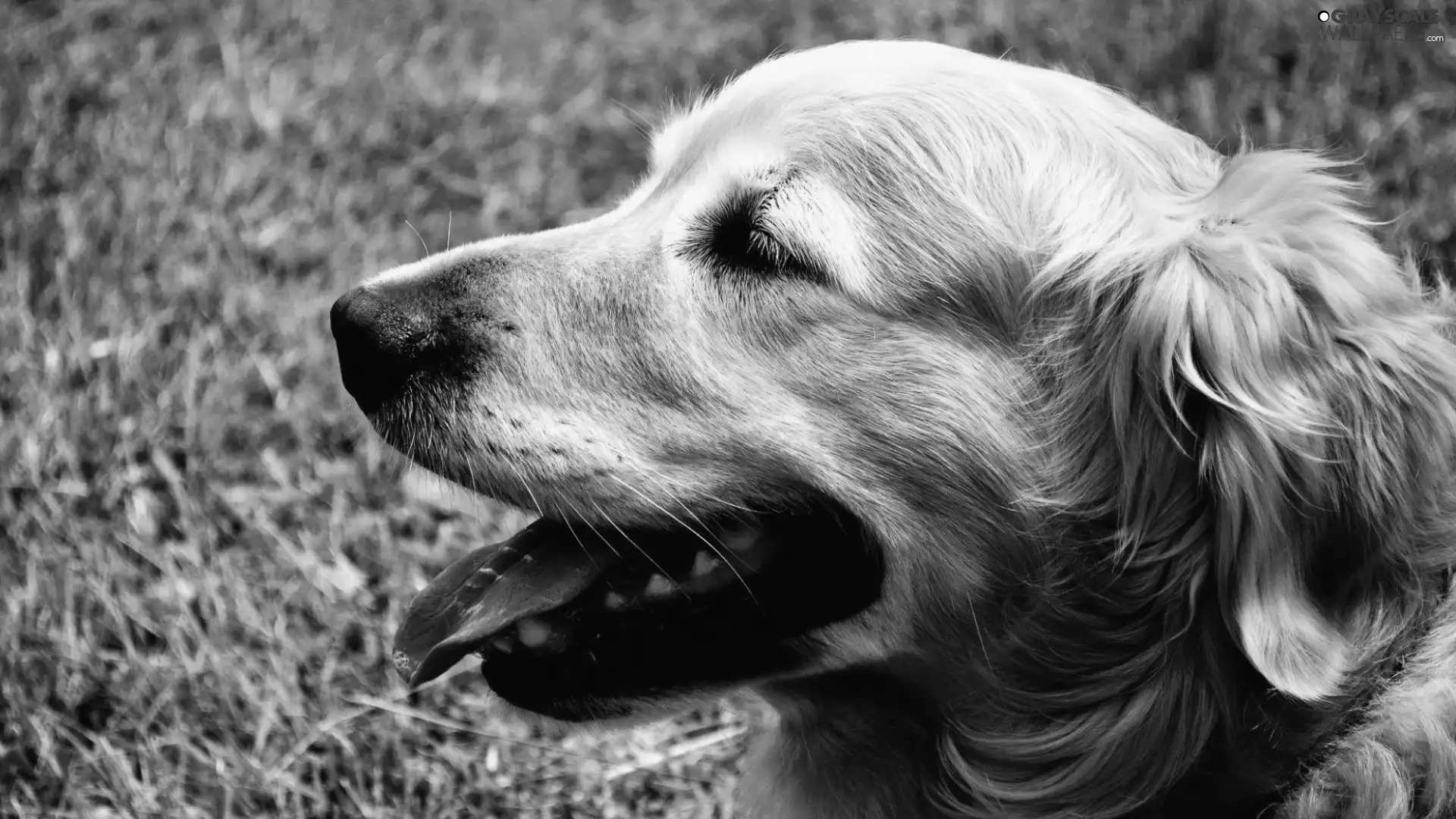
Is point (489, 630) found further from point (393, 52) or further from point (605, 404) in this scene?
point (393, 52)

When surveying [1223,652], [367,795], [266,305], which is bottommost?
[367,795]

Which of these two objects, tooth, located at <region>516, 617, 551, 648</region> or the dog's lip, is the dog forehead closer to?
the dog's lip

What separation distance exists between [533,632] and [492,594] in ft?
0.48

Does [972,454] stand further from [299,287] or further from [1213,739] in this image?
[299,287]

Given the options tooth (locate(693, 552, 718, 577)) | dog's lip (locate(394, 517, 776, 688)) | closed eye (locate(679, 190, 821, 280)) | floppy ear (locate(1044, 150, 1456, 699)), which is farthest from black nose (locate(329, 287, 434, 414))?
floppy ear (locate(1044, 150, 1456, 699))

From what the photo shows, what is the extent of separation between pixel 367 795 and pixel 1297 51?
436 centimetres

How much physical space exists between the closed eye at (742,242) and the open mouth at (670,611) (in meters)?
0.46

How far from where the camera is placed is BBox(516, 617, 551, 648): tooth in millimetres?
2521

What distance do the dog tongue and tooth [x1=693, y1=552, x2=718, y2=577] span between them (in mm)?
159

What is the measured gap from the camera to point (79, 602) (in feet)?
11.4

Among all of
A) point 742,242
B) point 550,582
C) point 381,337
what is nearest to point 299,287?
point 381,337

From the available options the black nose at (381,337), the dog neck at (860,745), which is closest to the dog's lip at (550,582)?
the dog neck at (860,745)

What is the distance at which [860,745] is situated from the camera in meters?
2.56

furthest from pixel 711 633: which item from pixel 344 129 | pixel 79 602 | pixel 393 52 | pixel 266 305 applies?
pixel 393 52
